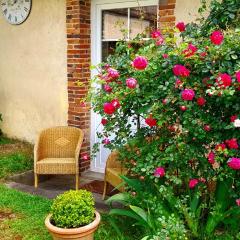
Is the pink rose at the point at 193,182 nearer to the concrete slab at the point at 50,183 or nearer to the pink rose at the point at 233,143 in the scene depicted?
the pink rose at the point at 233,143

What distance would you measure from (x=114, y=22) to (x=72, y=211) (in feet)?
10.9

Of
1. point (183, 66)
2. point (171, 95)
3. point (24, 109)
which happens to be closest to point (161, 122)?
point (171, 95)

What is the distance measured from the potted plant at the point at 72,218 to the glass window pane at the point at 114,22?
3.00 metres

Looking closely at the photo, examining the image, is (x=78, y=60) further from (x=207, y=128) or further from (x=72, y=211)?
(x=207, y=128)

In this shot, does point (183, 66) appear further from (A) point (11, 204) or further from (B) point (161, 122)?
(A) point (11, 204)

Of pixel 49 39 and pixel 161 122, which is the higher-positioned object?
pixel 49 39

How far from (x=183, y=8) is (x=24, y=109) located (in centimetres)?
348

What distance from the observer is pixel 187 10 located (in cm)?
483

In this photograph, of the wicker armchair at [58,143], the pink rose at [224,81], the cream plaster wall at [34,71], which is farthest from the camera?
the cream plaster wall at [34,71]

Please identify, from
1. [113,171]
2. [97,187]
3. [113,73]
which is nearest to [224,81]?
[113,73]

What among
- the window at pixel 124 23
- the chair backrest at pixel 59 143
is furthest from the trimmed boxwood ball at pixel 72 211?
the window at pixel 124 23

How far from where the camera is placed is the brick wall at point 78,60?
5.84 metres

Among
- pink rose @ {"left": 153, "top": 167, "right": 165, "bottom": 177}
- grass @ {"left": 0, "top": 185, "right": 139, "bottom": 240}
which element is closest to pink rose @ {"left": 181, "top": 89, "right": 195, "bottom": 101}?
pink rose @ {"left": 153, "top": 167, "right": 165, "bottom": 177}

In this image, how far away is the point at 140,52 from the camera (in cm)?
341
